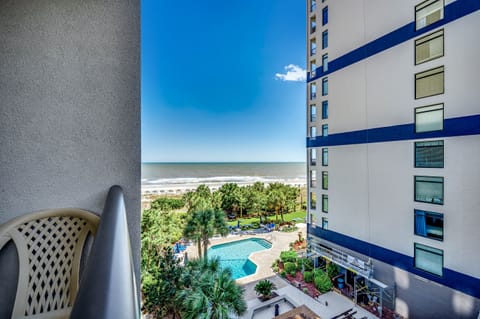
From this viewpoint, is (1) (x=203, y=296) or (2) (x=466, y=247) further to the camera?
(1) (x=203, y=296)

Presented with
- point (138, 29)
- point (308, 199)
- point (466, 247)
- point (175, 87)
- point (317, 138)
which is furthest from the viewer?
point (175, 87)

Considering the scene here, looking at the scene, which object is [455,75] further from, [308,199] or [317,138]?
[308,199]

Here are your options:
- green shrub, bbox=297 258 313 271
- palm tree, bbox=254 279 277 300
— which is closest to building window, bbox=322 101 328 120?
green shrub, bbox=297 258 313 271

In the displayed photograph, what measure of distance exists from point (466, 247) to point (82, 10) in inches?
137

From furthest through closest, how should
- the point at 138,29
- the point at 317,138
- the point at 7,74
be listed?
the point at 317,138, the point at 138,29, the point at 7,74

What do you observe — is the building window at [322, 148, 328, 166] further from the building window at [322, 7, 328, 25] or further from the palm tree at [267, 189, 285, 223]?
the palm tree at [267, 189, 285, 223]

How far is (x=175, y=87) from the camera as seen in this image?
218 inches

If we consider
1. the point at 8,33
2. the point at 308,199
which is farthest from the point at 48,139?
the point at 308,199

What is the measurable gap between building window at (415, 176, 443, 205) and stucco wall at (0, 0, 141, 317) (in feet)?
9.29

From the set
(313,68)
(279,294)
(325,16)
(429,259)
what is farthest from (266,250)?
(325,16)

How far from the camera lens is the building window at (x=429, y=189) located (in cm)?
217

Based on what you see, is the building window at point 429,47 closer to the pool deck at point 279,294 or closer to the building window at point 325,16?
the building window at point 325,16

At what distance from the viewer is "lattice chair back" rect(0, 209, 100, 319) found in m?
0.76

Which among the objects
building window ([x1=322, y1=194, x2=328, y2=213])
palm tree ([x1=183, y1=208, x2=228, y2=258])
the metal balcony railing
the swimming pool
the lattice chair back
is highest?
the lattice chair back
